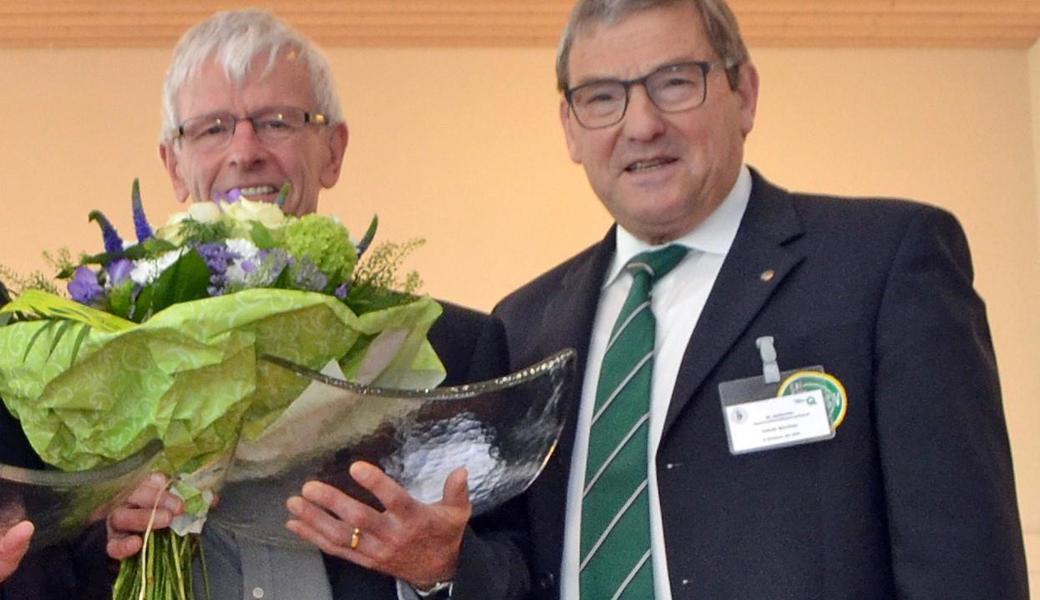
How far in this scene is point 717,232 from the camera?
249 centimetres

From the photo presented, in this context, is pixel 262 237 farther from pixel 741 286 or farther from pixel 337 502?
pixel 741 286

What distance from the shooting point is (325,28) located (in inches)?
320

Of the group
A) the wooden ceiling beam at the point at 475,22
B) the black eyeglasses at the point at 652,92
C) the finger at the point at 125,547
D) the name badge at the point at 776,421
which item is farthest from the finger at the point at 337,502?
the wooden ceiling beam at the point at 475,22

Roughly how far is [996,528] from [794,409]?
1.10ft

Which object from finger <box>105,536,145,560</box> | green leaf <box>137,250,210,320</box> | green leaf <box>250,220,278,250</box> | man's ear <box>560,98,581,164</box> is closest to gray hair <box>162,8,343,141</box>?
man's ear <box>560,98,581,164</box>

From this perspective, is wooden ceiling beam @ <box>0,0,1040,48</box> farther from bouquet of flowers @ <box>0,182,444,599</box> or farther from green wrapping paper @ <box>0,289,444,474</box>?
green wrapping paper @ <box>0,289,444,474</box>

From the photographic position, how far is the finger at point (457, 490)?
186 centimetres

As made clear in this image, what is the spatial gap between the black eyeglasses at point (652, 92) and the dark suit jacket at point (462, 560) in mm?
396

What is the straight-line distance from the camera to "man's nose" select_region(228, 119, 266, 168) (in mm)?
2365

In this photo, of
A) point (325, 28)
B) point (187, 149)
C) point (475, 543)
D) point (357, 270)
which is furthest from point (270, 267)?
point (325, 28)

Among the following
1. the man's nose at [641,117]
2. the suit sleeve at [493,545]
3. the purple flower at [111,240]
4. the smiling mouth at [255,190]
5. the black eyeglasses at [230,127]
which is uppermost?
the black eyeglasses at [230,127]

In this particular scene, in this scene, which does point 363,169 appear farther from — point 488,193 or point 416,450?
point 416,450

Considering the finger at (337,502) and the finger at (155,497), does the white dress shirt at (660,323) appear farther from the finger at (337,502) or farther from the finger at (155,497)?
the finger at (155,497)

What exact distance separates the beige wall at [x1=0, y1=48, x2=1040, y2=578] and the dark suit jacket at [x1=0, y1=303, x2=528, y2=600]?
5.91m
